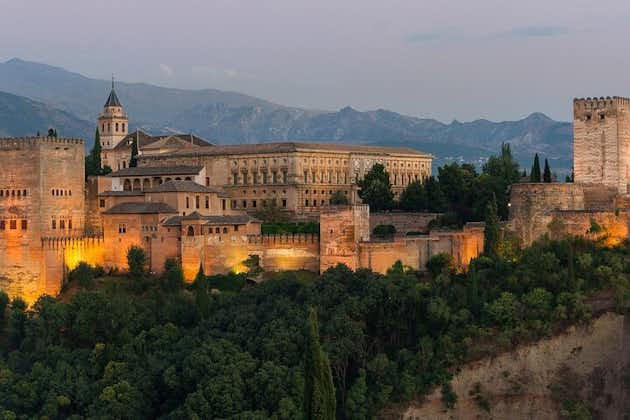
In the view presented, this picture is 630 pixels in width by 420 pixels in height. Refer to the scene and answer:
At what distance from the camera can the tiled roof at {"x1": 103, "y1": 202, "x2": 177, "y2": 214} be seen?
5988 centimetres

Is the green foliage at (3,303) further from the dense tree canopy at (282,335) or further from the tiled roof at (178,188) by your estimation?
the tiled roof at (178,188)

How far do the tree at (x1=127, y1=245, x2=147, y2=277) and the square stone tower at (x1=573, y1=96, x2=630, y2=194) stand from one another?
2108 cm

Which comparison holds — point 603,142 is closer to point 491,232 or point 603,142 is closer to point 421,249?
point 491,232

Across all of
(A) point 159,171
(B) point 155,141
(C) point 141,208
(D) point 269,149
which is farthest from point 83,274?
(B) point 155,141

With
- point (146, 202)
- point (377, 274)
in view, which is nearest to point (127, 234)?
point (146, 202)

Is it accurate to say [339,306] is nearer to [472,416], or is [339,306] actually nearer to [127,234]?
[472,416]

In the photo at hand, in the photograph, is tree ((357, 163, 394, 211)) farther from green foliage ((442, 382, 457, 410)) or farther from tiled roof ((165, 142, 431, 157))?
green foliage ((442, 382, 457, 410))

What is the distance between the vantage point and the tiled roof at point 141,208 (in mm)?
59875

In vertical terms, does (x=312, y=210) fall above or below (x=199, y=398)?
above

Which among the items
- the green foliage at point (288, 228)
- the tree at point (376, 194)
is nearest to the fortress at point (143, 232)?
the green foliage at point (288, 228)

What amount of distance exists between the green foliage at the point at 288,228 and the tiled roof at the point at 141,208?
5600 millimetres

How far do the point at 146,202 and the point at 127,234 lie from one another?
7.55ft

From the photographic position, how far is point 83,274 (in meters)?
58.9

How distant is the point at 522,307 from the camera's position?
163 ft
